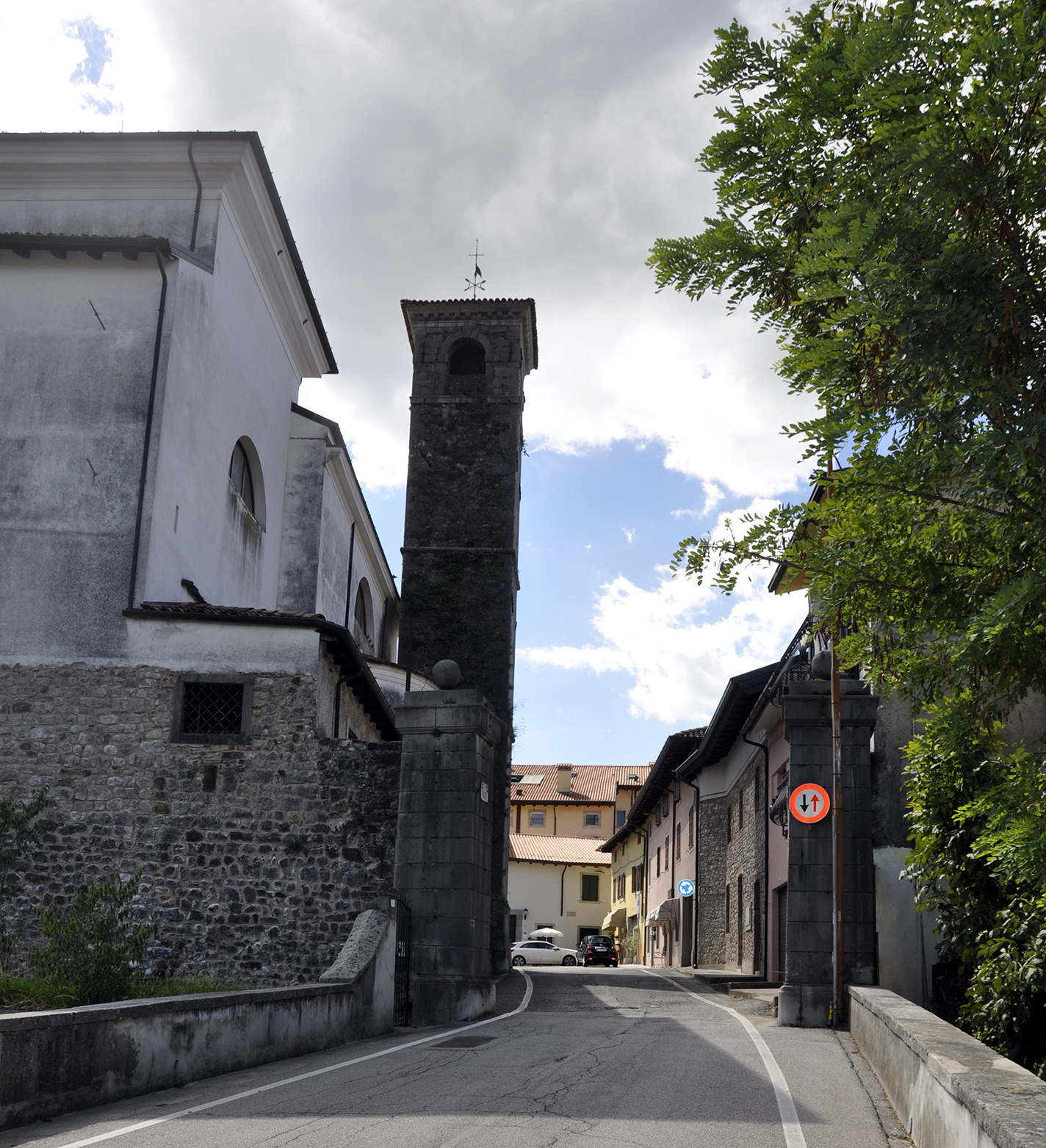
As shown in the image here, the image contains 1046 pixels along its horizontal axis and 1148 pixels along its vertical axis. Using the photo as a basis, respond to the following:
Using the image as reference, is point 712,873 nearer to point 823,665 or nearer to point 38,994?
point 823,665

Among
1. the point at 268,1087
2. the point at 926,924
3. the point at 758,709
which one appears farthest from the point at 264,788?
the point at 758,709

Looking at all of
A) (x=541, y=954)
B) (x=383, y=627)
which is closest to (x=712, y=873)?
(x=383, y=627)

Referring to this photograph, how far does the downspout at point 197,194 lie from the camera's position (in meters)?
19.0

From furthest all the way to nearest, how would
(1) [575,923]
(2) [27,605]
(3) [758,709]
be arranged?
(1) [575,923] → (3) [758,709] → (2) [27,605]

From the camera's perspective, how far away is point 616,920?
59.2m

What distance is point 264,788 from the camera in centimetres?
1498

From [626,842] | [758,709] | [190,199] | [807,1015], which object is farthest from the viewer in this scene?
[626,842]

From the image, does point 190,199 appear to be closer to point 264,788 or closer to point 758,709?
point 264,788

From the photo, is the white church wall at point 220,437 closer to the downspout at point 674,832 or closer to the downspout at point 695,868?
the downspout at point 695,868

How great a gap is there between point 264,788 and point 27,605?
13.4 feet

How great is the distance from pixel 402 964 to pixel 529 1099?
637cm

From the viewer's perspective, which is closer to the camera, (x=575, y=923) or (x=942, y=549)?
(x=942, y=549)

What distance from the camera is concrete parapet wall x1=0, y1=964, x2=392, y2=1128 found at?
651 centimetres

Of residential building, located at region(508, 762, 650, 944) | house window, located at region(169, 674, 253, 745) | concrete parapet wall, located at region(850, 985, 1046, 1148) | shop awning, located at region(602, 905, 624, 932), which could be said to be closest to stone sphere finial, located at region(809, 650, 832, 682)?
concrete parapet wall, located at region(850, 985, 1046, 1148)
